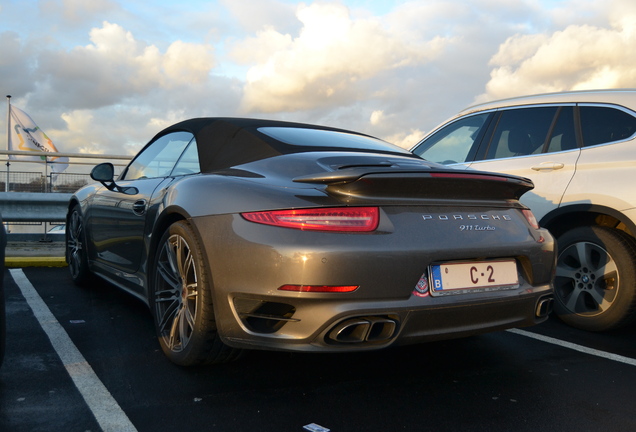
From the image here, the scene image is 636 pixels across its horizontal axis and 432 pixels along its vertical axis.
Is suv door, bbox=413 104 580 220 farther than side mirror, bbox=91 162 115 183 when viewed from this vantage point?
No

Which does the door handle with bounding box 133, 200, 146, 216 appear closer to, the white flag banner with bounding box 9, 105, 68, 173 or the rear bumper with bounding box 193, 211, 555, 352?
the rear bumper with bounding box 193, 211, 555, 352

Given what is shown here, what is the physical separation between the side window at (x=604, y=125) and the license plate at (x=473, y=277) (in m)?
1.75

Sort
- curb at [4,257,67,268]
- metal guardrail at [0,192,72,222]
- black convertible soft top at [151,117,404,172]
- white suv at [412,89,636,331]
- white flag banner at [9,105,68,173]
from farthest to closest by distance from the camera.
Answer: white flag banner at [9,105,68,173]
metal guardrail at [0,192,72,222]
curb at [4,257,67,268]
white suv at [412,89,636,331]
black convertible soft top at [151,117,404,172]

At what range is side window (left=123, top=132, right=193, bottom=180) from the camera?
3735 mm

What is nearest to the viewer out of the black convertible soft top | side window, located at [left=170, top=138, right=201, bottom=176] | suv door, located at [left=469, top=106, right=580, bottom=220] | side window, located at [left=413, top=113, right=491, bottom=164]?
the black convertible soft top

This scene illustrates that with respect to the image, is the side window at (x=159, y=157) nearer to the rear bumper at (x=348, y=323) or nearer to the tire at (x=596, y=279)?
the rear bumper at (x=348, y=323)

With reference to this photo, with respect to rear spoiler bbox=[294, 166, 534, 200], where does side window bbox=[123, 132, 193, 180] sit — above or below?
above

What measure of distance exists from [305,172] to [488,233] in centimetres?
90

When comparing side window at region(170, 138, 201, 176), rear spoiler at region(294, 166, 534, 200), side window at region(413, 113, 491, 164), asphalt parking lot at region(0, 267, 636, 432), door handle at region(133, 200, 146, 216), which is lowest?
asphalt parking lot at region(0, 267, 636, 432)

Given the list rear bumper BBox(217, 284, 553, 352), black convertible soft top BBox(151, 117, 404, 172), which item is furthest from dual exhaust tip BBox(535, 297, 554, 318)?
black convertible soft top BBox(151, 117, 404, 172)

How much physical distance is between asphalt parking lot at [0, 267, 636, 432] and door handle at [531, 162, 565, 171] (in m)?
1.20

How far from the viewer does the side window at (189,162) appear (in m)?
3.38

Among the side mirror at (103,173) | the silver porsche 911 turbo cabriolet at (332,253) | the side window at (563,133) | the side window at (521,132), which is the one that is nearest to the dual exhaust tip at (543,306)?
the silver porsche 911 turbo cabriolet at (332,253)

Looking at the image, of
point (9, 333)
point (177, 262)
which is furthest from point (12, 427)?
point (9, 333)
